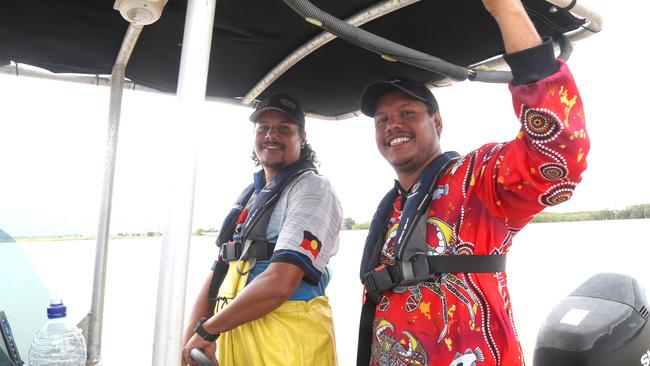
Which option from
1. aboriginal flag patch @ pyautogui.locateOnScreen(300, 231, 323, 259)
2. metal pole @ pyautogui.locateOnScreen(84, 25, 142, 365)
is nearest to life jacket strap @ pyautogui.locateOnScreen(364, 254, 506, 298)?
aboriginal flag patch @ pyautogui.locateOnScreen(300, 231, 323, 259)

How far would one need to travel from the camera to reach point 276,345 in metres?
1.67

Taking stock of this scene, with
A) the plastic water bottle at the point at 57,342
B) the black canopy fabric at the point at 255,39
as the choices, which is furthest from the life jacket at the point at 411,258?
the plastic water bottle at the point at 57,342

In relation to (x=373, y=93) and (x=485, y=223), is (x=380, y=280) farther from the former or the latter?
(x=373, y=93)

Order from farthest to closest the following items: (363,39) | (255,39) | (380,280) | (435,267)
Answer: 1. (255,39)
2. (380,280)
3. (435,267)
4. (363,39)

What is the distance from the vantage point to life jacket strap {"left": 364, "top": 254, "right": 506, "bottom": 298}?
1.32m

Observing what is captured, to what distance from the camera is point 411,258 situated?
4.55 ft

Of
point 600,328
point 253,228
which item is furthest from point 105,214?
point 600,328

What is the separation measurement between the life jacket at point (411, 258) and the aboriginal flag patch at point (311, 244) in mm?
187

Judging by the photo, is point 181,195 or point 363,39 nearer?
point 181,195

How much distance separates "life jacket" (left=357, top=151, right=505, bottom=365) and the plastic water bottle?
0.92 m

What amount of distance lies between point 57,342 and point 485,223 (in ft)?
4.23

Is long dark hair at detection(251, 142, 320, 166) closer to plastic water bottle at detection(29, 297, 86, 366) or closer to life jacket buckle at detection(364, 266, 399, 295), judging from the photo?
life jacket buckle at detection(364, 266, 399, 295)

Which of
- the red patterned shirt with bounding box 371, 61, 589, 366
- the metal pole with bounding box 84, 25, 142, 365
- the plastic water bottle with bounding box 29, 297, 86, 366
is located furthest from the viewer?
the metal pole with bounding box 84, 25, 142, 365

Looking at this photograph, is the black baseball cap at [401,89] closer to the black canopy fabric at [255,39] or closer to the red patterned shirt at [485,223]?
the black canopy fabric at [255,39]
